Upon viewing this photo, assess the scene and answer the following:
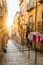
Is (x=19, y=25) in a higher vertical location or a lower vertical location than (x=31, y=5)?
lower

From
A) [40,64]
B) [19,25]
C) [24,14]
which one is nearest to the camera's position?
[40,64]

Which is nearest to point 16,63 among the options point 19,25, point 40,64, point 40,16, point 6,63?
point 6,63

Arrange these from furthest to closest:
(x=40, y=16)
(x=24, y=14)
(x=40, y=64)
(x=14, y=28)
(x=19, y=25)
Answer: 1. (x=14, y=28)
2. (x=19, y=25)
3. (x=24, y=14)
4. (x=40, y=16)
5. (x=40, y=64)

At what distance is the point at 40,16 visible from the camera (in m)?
10.5

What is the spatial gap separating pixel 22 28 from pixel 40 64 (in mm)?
7798

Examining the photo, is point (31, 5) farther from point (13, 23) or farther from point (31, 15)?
point (13, 23)

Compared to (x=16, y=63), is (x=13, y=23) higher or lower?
higher

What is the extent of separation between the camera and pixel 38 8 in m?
10.8

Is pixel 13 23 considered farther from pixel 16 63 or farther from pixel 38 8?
pixel 16 63

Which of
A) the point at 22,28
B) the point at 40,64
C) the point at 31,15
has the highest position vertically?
the point at 31,15

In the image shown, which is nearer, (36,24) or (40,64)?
(40,64)

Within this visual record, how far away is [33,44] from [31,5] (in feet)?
7.88

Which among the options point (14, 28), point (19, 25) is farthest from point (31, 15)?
point (14, 28)

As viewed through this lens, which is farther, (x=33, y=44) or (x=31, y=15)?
(x=31, y=15)
